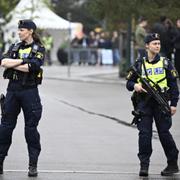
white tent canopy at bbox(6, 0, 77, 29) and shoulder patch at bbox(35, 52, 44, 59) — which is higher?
shoulder patch at bbox(35, 52, 44, 59)

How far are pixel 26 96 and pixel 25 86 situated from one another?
12 centimetres

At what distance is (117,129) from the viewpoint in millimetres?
12414

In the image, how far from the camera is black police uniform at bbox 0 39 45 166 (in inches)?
324

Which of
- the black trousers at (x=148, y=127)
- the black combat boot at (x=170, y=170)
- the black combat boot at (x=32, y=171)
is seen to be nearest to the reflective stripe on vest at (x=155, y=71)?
the black trousers at (x=148, y=127)

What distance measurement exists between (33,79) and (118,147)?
2652 mm

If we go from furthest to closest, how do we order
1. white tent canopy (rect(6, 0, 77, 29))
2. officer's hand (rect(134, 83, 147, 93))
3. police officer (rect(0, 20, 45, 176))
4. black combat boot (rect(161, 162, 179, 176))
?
white tent canopy (rect(6, 0, 77, 29)) < black combat boot (rect(161, 162, 179, 176)) < officer's hand (rect(134, 83, 147, 93)) < police officer (rect(0, 20, 45, 176))

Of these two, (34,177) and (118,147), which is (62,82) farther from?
(34,177)

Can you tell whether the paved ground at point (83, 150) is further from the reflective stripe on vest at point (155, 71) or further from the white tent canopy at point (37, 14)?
the white tent canopy at point (37, 14)

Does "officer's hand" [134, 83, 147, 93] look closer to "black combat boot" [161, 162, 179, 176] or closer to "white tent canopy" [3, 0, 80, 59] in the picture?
"black combat boot" [161, 162, 179, 176]

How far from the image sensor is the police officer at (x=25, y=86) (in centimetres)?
821

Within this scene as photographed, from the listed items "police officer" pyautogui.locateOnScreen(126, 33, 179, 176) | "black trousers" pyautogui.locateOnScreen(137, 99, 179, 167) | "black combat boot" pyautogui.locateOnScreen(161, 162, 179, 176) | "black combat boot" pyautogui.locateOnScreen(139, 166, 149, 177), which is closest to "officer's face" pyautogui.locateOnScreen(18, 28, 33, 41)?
"police officer" pyautogui.locateOnScreen(126, 33, 179, 176)

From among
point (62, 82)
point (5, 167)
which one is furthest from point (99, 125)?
point (62, 82)

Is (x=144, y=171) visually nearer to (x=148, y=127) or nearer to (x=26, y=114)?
(x=148, y=127)

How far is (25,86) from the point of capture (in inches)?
324
